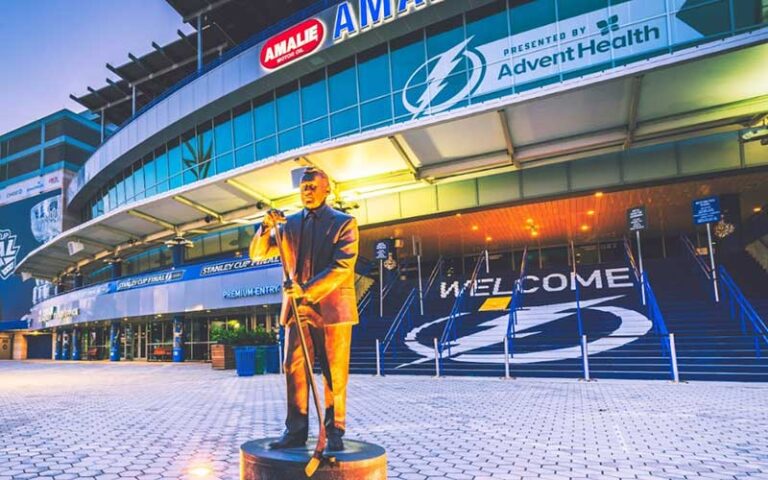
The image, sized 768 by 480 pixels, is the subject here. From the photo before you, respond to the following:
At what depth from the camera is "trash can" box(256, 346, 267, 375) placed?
17522 mm

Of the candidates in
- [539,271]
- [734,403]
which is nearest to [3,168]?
[539,271]

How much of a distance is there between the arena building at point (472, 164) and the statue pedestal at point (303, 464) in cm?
968

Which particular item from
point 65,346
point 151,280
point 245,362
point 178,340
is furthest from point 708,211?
point 65,346

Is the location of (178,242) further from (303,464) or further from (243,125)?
(303,464)

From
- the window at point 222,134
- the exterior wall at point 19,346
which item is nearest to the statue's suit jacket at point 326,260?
the window at point 222,134

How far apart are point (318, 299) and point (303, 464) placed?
3.60 ft

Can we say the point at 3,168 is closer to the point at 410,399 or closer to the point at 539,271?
the point at 539,271

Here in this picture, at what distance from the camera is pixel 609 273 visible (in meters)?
21.6

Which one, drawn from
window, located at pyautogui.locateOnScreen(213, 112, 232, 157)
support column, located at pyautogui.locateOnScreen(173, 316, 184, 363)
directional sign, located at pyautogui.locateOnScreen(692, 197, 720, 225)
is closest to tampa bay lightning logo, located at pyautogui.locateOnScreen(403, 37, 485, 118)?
directional sign, located at pyautogui.locateOnScreen(692, 197, 720, 225)

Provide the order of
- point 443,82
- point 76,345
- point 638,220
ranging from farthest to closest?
point 76,345, point 638,220, point 443,82

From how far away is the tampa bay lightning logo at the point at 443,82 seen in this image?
712 inches

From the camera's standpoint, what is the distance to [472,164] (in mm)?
19812

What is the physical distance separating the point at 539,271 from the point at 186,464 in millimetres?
19966

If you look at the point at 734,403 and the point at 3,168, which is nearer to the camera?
the point at 734,403
